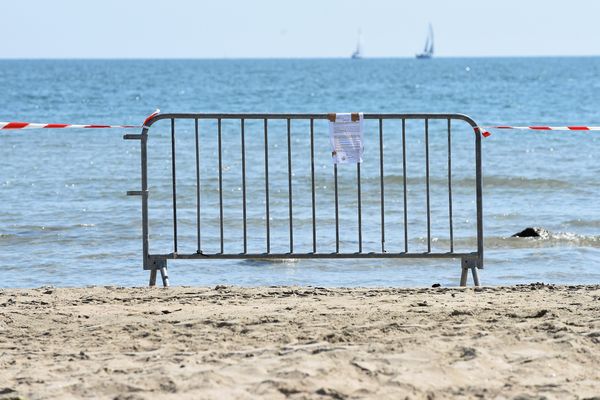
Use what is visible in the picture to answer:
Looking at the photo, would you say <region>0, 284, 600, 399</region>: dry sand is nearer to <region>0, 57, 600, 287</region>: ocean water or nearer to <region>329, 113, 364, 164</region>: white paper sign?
<region>329, 113, 364, 164</region>: white paper sign

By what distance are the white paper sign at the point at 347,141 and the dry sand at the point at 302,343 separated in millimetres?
1106

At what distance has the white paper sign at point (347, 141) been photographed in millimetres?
8695

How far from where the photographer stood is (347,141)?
345 inches

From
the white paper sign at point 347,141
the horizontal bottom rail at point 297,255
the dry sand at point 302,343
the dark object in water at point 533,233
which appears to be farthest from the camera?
the dark object in water at point 533,233

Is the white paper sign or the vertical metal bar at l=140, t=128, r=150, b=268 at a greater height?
the white paper sign

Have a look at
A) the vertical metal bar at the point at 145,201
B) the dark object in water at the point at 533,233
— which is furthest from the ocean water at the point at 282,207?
the vertical metal bar at the point at 145,201

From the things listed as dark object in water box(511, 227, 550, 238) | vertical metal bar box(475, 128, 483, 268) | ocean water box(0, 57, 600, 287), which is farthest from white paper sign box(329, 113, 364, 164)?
dark object in water box(511, 227, 550, 238)

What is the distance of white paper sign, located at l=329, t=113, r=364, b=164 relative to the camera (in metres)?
8.70

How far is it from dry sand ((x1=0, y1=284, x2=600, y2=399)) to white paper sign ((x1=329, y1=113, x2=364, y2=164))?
1106 mm

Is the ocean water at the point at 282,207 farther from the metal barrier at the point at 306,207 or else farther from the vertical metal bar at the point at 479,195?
the vertical metal bar at the point at 479,195

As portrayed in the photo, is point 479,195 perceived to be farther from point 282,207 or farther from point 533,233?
point 282,207

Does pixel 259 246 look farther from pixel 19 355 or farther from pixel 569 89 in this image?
pixel 569 89

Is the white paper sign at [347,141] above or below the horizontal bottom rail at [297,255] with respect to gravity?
above

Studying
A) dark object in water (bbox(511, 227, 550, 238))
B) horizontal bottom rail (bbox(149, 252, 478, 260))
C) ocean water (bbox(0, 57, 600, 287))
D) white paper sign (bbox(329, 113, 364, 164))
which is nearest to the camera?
horizontal bottom rail (bbox(149, 252, 478, 260))
